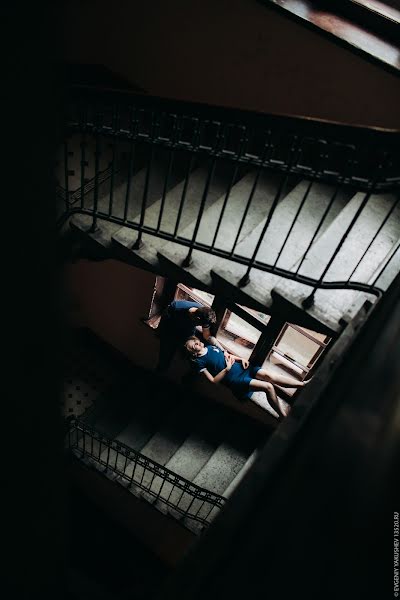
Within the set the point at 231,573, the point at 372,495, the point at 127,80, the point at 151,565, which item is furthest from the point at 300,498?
the point at 151,565

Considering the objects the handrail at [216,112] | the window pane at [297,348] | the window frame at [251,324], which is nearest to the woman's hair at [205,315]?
the window frame at [251,324]

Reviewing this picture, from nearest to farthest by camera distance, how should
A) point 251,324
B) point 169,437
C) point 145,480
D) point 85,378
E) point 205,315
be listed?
1. point 205,315
2. point 251,324
3. point 145,480
4. point 169,437
5. point 85,378

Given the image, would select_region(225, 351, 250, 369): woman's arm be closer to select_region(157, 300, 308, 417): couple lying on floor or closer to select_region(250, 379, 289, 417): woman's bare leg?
select_region(157, 300, 308, 417): couple lying on floor

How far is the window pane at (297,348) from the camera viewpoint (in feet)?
15.9

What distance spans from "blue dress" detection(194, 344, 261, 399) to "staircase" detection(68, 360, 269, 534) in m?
1.08

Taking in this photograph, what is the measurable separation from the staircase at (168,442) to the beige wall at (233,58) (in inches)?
159

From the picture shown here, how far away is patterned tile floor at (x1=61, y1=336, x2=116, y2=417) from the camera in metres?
6.44

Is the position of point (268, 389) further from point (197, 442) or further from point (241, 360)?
point (197, 442)

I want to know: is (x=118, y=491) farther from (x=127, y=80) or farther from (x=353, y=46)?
(x=353, y=46)

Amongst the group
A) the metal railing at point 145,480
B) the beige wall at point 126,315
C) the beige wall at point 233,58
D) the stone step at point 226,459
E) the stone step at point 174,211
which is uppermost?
the beige wall at point 233,58

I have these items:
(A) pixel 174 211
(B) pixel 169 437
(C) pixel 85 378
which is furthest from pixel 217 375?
(C) pixel 85 378

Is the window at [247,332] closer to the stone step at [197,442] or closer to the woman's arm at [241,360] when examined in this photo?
the woman's arm at [241,360]

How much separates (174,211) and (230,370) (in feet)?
6.65

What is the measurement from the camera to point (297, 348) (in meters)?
5.71
